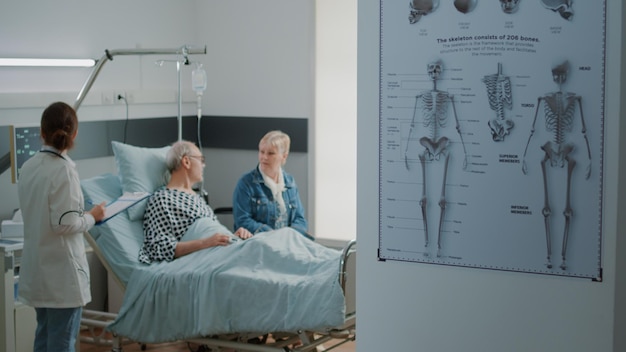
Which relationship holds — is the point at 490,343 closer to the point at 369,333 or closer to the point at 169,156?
the point at 369,333

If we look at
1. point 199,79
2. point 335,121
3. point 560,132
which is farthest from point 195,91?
point 560,132

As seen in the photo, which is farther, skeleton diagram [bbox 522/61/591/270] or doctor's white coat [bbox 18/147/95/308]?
doctor's white coat [bbox 18/147/95/308]

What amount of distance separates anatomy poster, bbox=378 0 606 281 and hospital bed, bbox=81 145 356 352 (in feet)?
3.98

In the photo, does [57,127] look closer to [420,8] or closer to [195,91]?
[420,8]

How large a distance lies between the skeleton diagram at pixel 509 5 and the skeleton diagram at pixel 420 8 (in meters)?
0.20

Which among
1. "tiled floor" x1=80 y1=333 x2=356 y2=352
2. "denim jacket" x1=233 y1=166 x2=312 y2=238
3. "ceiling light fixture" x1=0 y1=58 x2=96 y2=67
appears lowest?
"tiled floor" x1=80 y1=333 x2=356 y2=352

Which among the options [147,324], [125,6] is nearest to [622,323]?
[147,324]

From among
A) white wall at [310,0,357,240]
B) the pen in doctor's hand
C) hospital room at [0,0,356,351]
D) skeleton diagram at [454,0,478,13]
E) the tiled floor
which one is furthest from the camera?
white wall at [310,0,357,240]

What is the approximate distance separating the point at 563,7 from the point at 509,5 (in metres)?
0.15

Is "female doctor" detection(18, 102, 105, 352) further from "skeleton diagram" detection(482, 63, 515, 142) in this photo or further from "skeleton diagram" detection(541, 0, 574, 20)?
"skeleton diagram" detection(541, 0, 574, 20)

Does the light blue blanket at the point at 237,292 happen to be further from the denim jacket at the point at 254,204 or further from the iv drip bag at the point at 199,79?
the iv drip bag at the point at 199,79

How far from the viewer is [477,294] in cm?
253

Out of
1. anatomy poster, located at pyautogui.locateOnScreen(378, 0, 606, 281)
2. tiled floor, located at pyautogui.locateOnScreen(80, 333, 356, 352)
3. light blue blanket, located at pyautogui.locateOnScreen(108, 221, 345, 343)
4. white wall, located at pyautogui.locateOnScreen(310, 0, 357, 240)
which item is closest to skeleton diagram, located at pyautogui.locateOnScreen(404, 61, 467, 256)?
anatomy poster, located at pyautogui.locateOnScreen(378, 0, 606, 281)

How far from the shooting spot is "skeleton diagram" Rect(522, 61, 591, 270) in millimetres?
2350
